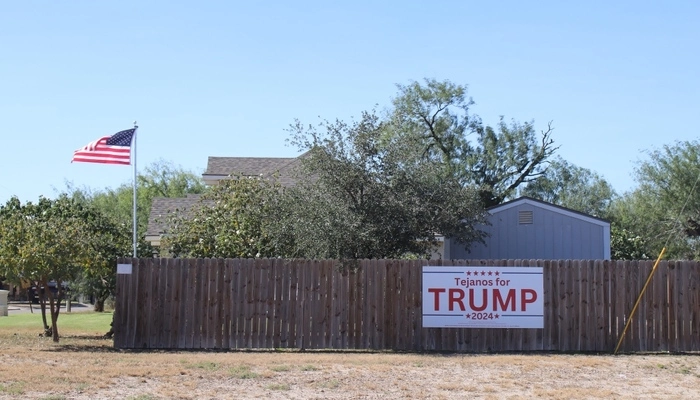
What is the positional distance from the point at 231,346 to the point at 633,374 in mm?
7747

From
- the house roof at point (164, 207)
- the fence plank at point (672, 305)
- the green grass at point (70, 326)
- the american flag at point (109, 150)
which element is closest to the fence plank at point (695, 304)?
the fence plank at point (672, 305)

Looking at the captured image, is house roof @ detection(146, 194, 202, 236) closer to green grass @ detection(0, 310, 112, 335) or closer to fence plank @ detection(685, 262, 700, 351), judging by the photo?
green grass @ detection(0, 310, 112, 335)

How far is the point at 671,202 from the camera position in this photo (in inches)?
1414

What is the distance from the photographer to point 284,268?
57.5 ft

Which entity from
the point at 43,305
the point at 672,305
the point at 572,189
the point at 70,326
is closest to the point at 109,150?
the point at 43,305

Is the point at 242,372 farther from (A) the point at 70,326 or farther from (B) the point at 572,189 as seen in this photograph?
(B) the point at 572,189

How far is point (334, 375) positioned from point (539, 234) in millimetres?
11244

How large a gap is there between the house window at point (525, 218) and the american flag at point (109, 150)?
33.8 feet

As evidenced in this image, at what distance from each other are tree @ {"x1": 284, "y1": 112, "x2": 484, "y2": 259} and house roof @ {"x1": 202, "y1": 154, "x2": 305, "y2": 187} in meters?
10.0

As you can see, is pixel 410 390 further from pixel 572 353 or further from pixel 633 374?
pixel 572 353

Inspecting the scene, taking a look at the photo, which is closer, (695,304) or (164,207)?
(695,304)

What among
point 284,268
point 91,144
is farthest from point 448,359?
point 91,144

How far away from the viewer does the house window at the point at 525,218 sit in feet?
76.2

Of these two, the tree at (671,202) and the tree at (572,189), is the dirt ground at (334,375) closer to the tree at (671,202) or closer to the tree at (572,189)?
the tree at (671,202)
